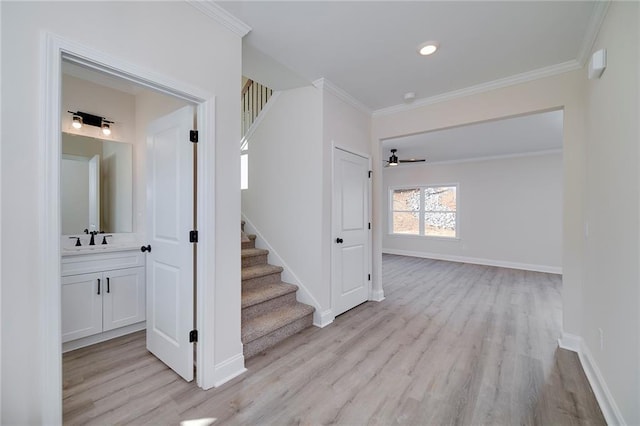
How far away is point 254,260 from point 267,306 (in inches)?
27.8

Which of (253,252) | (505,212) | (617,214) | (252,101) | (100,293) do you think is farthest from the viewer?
(505,212)

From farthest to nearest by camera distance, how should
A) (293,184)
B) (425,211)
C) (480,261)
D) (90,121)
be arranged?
(425,211) → (480,261) → (293,184) → (90,121)

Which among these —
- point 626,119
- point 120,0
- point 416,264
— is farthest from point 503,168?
point 120,0

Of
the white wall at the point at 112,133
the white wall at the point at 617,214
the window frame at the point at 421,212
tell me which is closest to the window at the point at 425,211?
the window frame at the point at 421,212

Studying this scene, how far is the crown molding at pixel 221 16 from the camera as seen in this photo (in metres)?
1.84

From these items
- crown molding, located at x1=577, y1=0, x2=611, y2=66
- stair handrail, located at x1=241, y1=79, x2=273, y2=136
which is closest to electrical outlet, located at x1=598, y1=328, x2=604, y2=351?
crown molding, located at x1=577, y1=0, x2=611, y2=66

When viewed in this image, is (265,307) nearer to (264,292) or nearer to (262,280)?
(264,292)

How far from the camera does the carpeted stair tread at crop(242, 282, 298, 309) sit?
106 inches

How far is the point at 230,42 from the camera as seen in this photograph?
6.77 feet

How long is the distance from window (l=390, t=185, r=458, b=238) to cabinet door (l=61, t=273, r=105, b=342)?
7.08m

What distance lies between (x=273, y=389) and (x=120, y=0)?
2580 millimetres

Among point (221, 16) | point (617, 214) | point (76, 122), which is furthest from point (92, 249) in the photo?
point (617, 214)

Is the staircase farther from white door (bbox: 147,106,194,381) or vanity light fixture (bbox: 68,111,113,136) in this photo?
vanity light fixture (bbox: 68,111,113,136)

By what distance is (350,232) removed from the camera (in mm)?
3502
